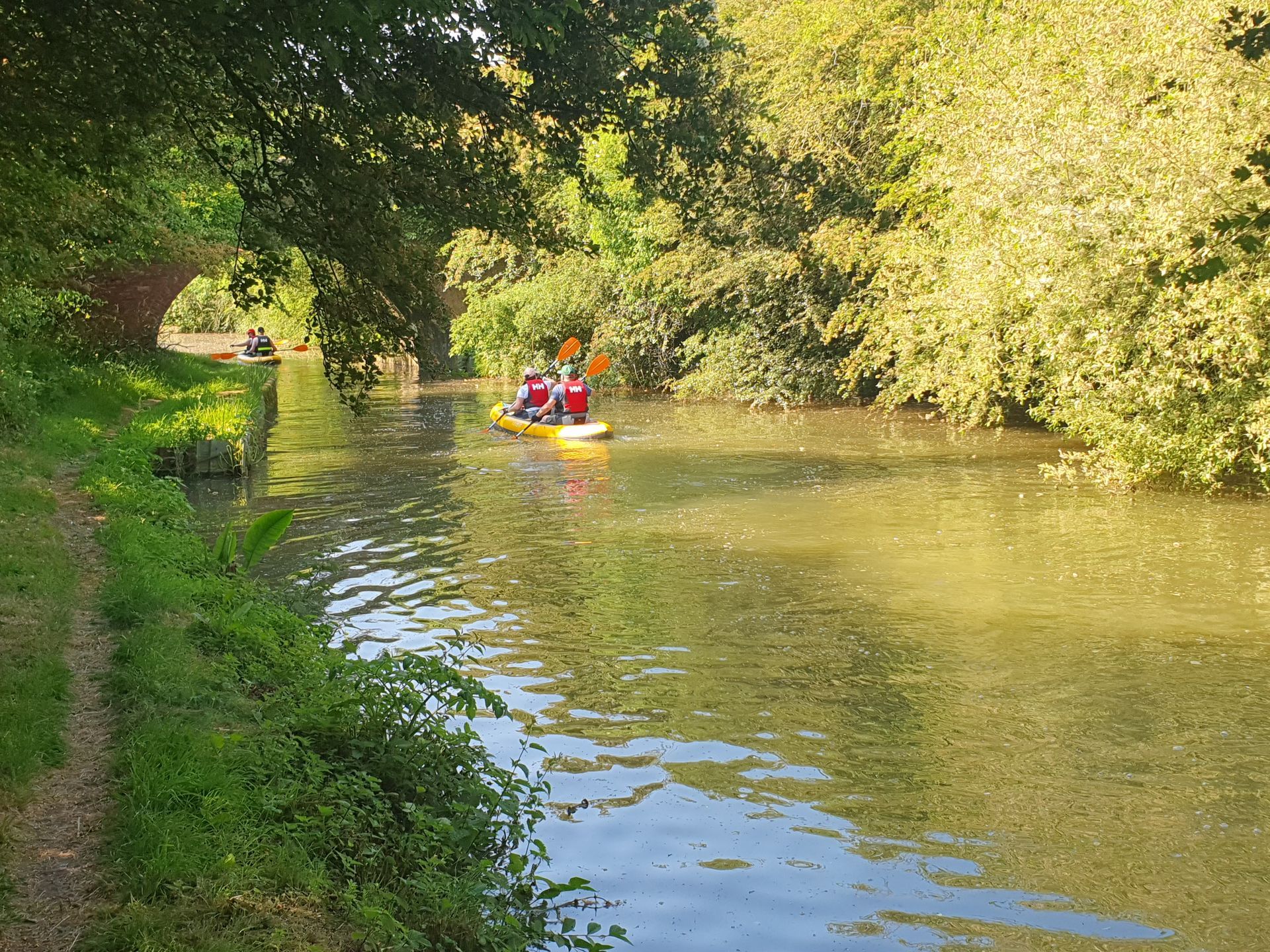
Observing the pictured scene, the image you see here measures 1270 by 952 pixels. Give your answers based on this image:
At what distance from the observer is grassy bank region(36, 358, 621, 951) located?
13.2 feet

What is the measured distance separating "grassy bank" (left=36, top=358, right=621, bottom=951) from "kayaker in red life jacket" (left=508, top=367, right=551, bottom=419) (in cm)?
1460

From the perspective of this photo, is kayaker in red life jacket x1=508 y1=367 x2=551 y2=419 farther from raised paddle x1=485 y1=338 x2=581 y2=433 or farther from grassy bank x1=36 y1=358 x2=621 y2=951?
grassy bank x1=36 y1=358 x2=621 y2=951

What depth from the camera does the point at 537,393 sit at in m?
22.4

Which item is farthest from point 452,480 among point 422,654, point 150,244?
point 422,654

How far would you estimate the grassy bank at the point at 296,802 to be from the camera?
13.2 feet

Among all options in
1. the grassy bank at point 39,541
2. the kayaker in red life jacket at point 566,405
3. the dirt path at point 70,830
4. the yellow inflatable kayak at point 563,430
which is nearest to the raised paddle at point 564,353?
the yellow inflatable kayak at point 563,430

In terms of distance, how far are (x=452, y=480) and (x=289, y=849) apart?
12.8 metres

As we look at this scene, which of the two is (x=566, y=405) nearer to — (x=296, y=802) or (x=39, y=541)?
(x=39, y=541)

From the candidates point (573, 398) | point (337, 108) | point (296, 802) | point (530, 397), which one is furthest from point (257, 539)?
point (530, 397)

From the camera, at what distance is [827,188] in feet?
76.6

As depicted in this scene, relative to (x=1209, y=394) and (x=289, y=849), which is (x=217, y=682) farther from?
(x=1209, y=394)

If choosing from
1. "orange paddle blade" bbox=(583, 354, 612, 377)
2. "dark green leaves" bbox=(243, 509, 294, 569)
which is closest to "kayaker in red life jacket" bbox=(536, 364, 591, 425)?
"orange paddle blade" bbox=(583, 354, 612, 377)

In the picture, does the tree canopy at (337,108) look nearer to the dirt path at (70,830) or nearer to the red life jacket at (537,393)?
the dirt path at (70,830)

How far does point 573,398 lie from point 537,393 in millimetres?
1065
